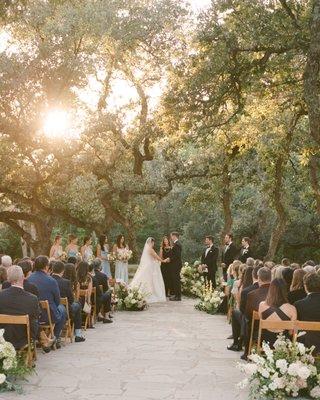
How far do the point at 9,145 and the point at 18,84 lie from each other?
467 centimetres

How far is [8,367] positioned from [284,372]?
3.30 meters

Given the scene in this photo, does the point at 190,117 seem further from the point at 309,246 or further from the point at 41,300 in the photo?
the point at 309,246

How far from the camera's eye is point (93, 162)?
26734 mm

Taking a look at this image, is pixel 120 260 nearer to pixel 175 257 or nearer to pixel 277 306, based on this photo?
pixel 175 257

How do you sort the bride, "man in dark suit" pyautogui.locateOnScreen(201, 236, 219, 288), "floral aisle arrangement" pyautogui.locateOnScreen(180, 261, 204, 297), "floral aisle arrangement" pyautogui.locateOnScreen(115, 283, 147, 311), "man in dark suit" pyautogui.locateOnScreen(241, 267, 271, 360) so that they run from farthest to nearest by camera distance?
"floral aisle arrangement" pyautogui.locateOnScreen(180, 261, 204, 297) < the bride < "man in dark suit" pyautogui.locateOnScreen(201, 236, 219, 288) < "floral aisle arrangement" pyautogui.locateOnScreen(115, 283, 147, 311) < "man in dark suit" pyautogui.locateOnScreen(241, 267, 271, 360)

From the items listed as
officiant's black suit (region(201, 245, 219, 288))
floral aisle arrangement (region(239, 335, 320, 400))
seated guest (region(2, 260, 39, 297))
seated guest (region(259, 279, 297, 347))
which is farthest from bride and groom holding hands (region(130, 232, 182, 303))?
floral aisle arrangement (region(239, 335, 320, 400))

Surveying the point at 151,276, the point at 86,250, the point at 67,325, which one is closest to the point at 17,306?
the point at 67,325

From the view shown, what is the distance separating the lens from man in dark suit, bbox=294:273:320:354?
26.6 ft

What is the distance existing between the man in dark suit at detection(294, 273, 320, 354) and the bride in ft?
39.5

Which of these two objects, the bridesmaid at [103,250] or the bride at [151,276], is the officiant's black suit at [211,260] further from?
the bridesmaid at [103,250]

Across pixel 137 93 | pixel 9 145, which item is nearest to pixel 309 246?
pixel 137 93

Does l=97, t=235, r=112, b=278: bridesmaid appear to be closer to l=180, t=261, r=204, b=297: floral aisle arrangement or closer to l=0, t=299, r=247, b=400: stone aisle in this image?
l=180, t=261, r=204, b=297: floral aisle arrangement

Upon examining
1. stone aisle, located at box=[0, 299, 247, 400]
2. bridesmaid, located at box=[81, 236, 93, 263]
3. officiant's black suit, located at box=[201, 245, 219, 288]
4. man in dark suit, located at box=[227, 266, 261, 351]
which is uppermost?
bridesmaid, located at box=[81, 236, 93, 263]

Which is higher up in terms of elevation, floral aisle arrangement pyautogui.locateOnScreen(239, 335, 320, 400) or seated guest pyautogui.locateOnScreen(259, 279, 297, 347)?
seated guest pyautogui.locateOnScreen(259, 279, 297, 347)
